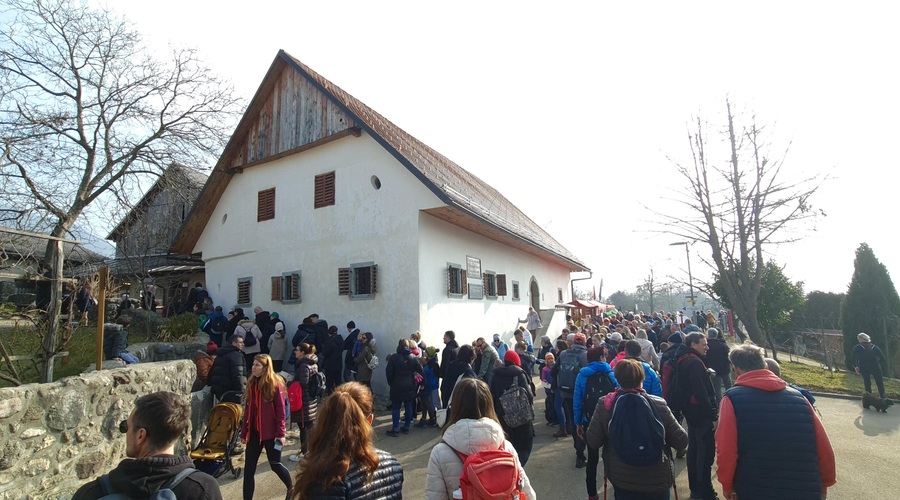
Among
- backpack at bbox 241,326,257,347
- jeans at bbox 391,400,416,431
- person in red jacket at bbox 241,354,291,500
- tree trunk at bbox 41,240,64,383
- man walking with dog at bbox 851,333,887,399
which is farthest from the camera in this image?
backpack at bbox 241,326,257,347

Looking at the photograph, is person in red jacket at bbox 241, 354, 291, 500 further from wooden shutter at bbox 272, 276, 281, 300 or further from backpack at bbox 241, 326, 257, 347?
wooden shutter at bbox 272, 276, 281, 300

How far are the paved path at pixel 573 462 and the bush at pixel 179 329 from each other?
6996 mm

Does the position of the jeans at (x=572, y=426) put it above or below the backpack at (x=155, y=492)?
below

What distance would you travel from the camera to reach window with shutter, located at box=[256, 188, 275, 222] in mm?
14572

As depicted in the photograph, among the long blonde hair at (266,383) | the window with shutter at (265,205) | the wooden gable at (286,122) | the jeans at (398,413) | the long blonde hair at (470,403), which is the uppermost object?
the wooden gable at (286,122)

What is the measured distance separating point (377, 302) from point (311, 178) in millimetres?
4762

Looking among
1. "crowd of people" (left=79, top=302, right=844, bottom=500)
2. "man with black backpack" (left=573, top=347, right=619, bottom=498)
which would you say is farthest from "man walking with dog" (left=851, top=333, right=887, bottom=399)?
"man with black backpack" (left=573, top=347, right=619, bottom=498)

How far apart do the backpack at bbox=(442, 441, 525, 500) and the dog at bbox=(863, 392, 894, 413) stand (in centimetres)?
1106

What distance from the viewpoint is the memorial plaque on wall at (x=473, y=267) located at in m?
13.9

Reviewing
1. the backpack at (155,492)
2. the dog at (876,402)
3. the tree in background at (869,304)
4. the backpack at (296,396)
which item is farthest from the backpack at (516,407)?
the tree in background at (869,304)

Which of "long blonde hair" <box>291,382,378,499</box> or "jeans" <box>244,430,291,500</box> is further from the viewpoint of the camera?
"jeans" <box>244,430,291,500</box>

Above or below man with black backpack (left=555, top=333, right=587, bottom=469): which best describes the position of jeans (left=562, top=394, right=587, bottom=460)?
below

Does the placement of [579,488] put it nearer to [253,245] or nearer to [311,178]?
[311,178]

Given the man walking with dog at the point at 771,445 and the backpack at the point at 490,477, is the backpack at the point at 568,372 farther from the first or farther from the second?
the backpack at the point at 490,477
